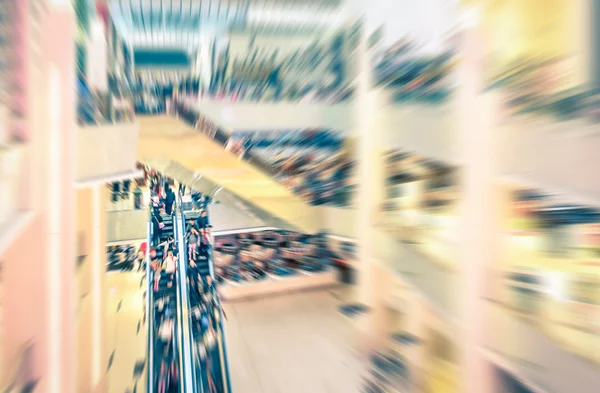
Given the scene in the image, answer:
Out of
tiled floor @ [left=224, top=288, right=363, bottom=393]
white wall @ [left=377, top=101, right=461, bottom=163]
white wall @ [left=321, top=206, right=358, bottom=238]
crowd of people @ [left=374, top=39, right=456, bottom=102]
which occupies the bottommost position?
tiled floor @ [left=224, top=288, right=363, bottom=393]

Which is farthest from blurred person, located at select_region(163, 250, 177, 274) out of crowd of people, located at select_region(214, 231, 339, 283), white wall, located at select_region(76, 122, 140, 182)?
white wall, located at select_region(76, 122, 140, 182)

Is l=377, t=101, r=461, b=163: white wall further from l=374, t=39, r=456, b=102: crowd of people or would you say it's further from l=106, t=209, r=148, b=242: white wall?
l=106, t=209, r=148, b=242: white wall

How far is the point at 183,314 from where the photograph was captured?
6.70ft

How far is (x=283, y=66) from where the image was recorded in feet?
7.06

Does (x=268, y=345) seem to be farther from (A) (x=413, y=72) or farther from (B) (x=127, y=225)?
(A) (x=413, y=72)

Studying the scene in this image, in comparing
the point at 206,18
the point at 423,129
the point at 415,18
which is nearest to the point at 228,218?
the point at 206,18

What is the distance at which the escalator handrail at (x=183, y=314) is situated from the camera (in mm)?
1772

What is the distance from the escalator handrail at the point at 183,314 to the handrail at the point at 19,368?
37.9 inches

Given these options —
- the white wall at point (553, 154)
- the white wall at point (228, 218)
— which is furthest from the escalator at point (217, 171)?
the white wall at point (553, 154)

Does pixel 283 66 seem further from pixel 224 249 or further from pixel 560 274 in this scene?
pixel 560 274

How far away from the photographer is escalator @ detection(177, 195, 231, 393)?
5.79ft

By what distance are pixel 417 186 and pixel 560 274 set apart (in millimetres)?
702

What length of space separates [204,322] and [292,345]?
0.46 m

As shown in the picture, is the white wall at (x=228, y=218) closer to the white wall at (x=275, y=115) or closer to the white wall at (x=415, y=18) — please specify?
the white wall at (x=275, y=115)
